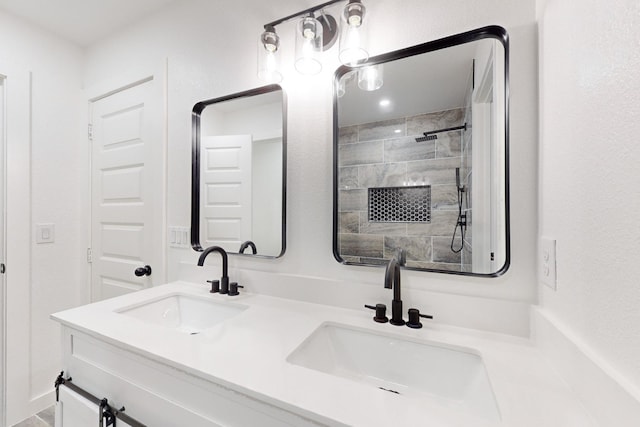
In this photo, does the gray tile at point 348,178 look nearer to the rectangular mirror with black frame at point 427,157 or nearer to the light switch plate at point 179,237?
the rectangular mirror with black frame at point 427,157

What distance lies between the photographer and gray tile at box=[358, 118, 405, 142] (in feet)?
3.26

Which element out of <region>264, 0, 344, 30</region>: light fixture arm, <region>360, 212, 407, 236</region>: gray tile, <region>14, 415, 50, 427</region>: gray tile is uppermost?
<region>264, 0, 344, 30</region>: light fixture arm

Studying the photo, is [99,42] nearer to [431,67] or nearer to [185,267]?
[185,267]

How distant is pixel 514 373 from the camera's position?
2.08ft

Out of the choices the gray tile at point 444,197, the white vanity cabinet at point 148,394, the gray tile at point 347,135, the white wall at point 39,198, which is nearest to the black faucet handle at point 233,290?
the white vanity cabinet at point 148,394

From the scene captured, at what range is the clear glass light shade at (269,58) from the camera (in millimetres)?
1110

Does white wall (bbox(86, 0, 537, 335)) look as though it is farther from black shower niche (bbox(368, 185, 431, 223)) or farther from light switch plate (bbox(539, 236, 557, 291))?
black shower niche (bbox(368, 185, 431, 223))

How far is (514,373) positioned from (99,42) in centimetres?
271

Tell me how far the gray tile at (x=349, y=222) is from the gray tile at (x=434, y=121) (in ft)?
1.18

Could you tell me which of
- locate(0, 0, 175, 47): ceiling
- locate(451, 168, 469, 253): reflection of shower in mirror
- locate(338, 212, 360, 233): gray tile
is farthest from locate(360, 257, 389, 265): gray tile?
locate(0, 0, 175, 47): ceiling

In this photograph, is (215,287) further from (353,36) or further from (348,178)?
(353,36)

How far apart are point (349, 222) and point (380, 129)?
37 cm

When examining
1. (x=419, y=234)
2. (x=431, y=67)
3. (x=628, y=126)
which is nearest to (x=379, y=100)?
(x=431, y=67)

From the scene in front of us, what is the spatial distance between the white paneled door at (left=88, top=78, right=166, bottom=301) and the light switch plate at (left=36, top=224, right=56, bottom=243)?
20 cm
